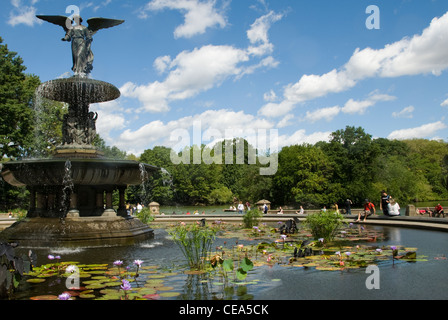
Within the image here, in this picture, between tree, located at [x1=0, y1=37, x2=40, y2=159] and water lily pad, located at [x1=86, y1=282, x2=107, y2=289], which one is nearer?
water lily pad, located at [x1=86, y1=282, x2=107, y2=289]

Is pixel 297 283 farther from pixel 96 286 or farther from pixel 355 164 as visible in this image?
pixel 355 164

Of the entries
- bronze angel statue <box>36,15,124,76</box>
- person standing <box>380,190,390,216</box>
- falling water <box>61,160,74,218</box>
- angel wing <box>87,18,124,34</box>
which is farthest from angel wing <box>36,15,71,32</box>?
person standing <box>380,190,390,216</box>

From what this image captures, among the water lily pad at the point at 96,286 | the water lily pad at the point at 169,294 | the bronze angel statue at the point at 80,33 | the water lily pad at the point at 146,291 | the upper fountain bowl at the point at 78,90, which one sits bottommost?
the water lily pad at the point at 169,294

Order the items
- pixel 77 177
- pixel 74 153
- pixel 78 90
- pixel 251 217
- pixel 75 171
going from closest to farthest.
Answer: pixel 75 171, pixel 77 177, pixel 74 153, pixel 78 90, pixel 251 217

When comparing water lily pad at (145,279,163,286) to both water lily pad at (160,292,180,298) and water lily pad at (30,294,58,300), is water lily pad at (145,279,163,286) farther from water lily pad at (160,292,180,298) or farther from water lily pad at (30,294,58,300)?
water lily pad at (30,294,58,300)

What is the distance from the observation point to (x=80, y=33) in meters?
13.8

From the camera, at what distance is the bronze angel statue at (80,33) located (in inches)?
542

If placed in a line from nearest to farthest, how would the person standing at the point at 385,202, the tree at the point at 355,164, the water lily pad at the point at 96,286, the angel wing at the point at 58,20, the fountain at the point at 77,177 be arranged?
the water lily pad at the point at 96,286 < the fountain at the point at 77,177 < the angel wing at the point at 58,20 < the person standing at the point at 385,202 < the tree at the point at 355,164

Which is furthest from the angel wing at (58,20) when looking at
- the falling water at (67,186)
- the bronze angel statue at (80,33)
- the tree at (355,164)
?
the tree at (355,164)

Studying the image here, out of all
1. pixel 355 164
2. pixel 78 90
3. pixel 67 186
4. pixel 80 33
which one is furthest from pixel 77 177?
pixel 355 164

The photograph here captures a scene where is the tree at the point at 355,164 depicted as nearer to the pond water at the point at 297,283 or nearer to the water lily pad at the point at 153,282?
the pond water at the point at 297,283

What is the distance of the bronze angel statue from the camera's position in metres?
13.8

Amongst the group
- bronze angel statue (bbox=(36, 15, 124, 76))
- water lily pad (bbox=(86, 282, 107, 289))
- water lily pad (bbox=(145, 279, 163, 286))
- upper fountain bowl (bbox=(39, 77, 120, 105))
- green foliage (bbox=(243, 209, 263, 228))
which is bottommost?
water lily pad (bbox=(145, 279, 163, 286))

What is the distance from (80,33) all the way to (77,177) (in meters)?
5.61
